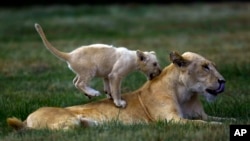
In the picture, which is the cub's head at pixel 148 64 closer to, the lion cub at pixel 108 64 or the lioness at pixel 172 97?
the lion cub at pixel 108 64

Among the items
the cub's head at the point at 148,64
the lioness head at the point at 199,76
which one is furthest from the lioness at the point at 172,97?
the cub's head at the point at 148,64

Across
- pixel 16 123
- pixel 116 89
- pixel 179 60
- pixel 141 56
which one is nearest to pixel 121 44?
pixel 141 56

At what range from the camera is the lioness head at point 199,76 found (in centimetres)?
848

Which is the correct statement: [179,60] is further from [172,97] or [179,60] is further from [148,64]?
[148,64]

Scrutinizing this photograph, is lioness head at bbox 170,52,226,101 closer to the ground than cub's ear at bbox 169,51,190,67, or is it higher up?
closer to the ground

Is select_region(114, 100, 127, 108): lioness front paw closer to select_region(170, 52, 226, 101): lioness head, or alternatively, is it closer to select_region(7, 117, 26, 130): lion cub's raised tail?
select_region(170, 52, 226, 101): lioness head

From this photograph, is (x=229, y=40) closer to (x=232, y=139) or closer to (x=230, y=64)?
(x=230, y=64)

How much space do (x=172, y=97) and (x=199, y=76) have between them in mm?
352

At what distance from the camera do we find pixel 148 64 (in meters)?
8.99

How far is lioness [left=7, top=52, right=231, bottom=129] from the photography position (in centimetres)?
833

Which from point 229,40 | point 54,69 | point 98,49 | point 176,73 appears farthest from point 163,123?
point 229,40

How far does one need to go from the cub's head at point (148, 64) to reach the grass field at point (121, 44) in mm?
891

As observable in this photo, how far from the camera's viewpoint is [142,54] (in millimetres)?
9031

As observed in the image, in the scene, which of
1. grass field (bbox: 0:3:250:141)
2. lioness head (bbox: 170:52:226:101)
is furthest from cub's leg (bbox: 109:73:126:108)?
lioness head (bbox: 170:52:226:101)
